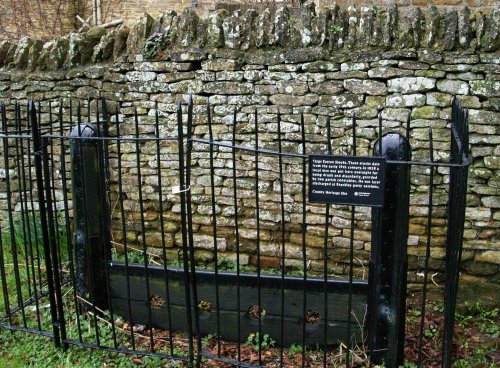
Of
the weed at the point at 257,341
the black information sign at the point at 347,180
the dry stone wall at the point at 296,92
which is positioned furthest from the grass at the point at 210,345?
the black information sign at the point at 347,180

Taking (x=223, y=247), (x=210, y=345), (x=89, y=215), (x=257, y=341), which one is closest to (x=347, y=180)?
(x=257, y=341)

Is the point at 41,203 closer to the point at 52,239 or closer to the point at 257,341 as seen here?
the point at 52,239

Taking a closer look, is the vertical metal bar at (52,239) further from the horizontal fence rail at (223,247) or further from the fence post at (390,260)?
the fence post at (390,260)

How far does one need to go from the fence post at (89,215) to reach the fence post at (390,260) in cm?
199

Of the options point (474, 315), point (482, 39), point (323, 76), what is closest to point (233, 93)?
point (323, 76)

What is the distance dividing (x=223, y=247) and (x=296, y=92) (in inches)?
66.0

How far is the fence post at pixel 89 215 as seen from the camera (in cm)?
402

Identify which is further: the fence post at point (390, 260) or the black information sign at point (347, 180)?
the fence post at point (390, 260)

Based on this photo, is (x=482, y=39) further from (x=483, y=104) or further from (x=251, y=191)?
(x=251, y=191)

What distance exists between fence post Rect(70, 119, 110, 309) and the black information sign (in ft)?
5.56

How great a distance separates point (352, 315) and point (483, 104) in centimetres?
210

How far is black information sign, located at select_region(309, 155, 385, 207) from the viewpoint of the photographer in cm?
309

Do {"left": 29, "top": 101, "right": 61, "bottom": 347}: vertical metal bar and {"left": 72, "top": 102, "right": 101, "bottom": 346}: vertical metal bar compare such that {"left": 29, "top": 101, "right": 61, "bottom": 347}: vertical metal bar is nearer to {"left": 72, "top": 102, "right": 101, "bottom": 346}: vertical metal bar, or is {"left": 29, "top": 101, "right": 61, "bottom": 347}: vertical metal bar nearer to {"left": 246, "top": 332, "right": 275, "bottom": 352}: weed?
{"left": 72, "top": 102, "right": 101, "bottom": 346}: vertical metal bar

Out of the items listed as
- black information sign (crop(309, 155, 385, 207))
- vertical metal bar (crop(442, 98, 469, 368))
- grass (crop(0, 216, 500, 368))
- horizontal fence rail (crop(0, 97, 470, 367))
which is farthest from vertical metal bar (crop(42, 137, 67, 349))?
vertical metal bar (crop(442, 98, 469, 368))
